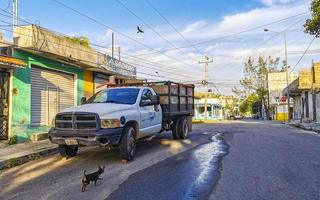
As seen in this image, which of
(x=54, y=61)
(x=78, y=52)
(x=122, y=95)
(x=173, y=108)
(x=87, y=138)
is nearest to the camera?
(x=87, y=138)

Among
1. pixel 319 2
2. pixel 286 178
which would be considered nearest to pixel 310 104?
pixel 319 2

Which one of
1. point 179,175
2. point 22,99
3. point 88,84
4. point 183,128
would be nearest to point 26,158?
point 22,99

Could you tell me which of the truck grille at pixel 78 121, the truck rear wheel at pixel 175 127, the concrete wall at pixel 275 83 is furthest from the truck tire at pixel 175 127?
→ the concrete wall at pixel 275 83

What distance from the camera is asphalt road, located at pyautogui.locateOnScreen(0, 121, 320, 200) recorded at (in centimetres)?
657

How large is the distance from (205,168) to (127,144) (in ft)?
7.49

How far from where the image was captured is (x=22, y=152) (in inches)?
467

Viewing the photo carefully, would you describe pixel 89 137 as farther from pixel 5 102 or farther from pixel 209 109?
pixel 209 109

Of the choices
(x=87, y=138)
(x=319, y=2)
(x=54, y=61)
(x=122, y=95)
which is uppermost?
(x=319, y=2)

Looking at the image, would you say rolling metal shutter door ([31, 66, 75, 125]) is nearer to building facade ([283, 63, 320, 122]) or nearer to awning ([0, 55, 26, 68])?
awning ([0, 55, 26, 68])

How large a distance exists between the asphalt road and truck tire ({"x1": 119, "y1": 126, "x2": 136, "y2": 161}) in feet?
0.76

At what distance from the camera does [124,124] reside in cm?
1006

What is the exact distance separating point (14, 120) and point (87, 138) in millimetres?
6326

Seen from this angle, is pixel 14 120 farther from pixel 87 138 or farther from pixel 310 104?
pixel 310 104

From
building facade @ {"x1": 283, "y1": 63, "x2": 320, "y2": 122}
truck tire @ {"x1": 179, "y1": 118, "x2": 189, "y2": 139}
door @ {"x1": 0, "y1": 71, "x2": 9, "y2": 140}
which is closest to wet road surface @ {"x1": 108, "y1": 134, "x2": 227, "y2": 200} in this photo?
truck tire @ {"x1": 179, "y1": 118, "x2": 189, "y2": 139}
